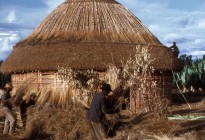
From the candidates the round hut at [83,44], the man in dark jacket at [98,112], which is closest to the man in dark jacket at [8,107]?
the man in dark jacket at [98,112]

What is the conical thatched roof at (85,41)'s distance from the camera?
18188 mm

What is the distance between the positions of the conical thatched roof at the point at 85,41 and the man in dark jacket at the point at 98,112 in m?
7.46

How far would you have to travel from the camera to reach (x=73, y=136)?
1227 cm

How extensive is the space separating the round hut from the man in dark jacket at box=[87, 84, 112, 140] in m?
7.39

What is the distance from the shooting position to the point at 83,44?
18359mm

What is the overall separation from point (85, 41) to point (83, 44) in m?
0.16

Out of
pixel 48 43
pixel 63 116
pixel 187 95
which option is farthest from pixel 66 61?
pixel 187 95

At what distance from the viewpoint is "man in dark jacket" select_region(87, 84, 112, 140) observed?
10.1m

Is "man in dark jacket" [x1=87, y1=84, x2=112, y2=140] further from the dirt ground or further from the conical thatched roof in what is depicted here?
the conical thatched roof

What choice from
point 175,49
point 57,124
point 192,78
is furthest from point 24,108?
point 192,78

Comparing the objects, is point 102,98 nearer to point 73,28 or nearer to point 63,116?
point 63,116

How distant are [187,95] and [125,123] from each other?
45.0 ft

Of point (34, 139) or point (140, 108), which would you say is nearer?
point (34, 139)

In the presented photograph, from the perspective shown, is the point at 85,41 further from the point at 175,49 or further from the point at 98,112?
the point at 98,112
